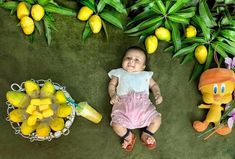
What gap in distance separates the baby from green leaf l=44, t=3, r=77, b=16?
0.39 meters

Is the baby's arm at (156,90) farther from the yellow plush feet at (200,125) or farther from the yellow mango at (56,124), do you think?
the yellow mango at (56,124)

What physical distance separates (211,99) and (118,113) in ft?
1.65

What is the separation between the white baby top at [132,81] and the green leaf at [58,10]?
16.7 inches

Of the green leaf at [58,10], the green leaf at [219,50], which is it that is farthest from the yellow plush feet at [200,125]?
the green leaf at [58,10]

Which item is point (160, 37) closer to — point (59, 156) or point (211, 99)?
point (211, 99)

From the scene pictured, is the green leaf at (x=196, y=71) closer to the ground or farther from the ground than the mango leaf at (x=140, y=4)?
closer to the ground

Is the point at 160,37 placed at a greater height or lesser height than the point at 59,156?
greater

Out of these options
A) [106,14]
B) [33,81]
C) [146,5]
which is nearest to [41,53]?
[33,81]

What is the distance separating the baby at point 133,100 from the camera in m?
2.54

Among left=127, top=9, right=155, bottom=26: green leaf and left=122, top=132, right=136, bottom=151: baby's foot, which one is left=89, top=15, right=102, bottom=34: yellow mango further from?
left=122, top=132, right=136, bottom=151: baby's foot

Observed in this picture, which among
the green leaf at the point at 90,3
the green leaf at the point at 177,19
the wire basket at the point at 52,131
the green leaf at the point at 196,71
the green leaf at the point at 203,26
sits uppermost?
the green leaf at the point at 90,3

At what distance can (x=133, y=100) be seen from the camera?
2.57 m

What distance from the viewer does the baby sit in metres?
2.54

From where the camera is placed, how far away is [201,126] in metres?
2.64
